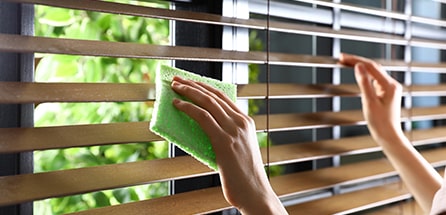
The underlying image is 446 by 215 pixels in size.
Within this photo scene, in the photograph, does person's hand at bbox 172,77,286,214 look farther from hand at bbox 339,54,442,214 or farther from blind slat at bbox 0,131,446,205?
hand at bbox 339,54,442,214

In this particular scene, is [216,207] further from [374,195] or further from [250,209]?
[374,195]

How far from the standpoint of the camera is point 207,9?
89 cm

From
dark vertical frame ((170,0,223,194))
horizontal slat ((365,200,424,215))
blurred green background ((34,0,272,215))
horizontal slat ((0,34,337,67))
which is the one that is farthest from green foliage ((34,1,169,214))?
horizontal slat ((365,200,424,215))

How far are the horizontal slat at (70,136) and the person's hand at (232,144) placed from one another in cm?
9

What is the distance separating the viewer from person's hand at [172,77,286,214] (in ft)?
2.24

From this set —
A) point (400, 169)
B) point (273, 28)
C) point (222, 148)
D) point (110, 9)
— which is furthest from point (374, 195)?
point (110, 9)

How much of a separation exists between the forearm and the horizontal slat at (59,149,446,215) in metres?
0.05

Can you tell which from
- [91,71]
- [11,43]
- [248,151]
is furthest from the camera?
[91,71]

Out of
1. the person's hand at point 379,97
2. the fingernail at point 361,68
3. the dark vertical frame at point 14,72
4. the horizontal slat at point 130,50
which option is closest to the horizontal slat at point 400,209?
the person's hand at point 379,97

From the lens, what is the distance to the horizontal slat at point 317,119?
2.98ft

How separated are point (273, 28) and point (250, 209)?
289 millimetres

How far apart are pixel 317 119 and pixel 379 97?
17 cm

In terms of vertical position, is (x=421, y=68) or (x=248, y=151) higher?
(x=421, y=68)

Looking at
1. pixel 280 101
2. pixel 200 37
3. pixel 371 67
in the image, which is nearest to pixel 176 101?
pixel 200 37
